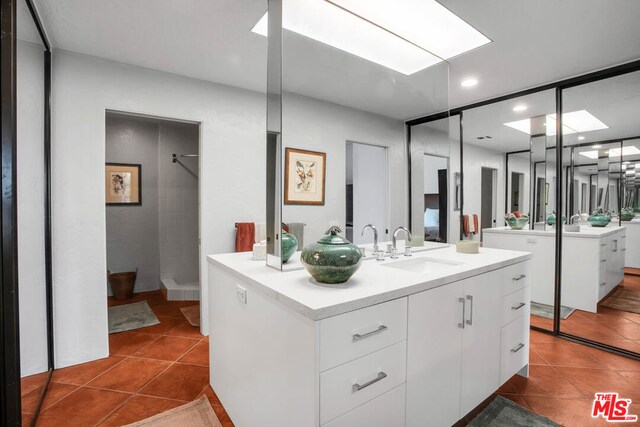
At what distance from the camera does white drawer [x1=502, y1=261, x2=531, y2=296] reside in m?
1.89

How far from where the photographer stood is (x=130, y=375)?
7.38ft

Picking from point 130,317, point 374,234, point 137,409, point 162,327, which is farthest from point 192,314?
point 374,234

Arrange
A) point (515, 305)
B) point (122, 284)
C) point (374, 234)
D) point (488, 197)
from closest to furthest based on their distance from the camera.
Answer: point (515, 305) → point (374, 234) → point (122, 284) → point (488, 197)

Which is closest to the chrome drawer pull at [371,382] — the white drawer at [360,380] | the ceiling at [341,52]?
the white drawer at [360,380]

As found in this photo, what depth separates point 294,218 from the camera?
1796mm

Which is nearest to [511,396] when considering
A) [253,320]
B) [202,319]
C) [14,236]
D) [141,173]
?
[253,320]

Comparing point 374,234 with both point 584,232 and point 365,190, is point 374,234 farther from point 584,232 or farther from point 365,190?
point 584,232

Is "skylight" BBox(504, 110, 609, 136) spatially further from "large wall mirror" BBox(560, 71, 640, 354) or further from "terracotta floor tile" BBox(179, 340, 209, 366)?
"terracotta floor tile" BBox(179, 340, 209, 366)

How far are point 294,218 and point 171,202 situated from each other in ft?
10.9

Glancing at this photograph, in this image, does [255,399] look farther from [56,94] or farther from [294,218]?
[56,94]

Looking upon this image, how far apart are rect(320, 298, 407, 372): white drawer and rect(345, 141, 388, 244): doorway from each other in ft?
2.62

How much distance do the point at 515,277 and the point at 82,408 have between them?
2853 mm

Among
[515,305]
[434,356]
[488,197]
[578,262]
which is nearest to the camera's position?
[434,356]

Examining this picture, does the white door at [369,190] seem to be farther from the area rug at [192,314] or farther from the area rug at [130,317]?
the area rug at [130,317]
